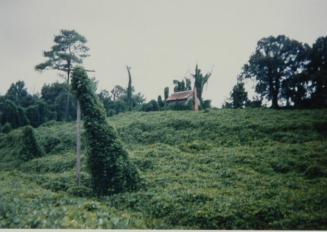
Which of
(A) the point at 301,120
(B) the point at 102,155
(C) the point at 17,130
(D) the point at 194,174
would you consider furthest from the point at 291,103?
(C) the point at 17,130

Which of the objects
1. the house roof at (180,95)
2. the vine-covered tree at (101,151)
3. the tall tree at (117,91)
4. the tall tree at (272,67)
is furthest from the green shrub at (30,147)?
the tall tree at (117,91)

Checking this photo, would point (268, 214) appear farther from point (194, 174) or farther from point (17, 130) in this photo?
point (17, 130)

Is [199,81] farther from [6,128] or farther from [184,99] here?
[6,128]

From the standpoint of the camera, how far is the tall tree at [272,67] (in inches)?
334

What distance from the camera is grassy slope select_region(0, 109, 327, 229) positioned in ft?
14.9

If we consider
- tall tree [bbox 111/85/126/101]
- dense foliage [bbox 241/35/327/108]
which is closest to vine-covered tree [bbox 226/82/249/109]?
dense foliage [bbox 241/35/327/108]

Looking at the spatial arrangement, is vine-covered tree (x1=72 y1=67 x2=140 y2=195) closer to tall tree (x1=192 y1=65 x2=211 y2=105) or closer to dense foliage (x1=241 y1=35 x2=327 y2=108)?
dense foliage (x1=241 y1=35 x2=327 y2=108)

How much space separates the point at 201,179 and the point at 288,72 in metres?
4.52

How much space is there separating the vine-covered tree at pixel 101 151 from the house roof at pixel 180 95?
9904mm

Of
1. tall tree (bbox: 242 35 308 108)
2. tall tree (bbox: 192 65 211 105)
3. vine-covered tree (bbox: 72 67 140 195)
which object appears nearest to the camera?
vine-covered tree (bbox: 72 67 140 195)

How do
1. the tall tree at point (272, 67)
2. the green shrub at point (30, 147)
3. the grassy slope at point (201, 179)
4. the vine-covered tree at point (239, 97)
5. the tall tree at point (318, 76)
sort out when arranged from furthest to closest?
the green shrub at point (30, 147) → the vine-covered tree at point (239, 97) → the tall tree at point (272, 67) → the tall tree at point (318, 76) → the grassy slope at point (201, 179)

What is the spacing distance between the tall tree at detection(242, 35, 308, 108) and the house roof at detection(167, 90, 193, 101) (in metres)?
5.95

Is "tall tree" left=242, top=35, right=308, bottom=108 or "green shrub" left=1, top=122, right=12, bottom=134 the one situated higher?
"tall tree" left=242, top=35, right=308, bottom=108

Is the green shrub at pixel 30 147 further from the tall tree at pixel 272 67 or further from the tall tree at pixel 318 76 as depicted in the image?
the tall tree at pixel 318 76
